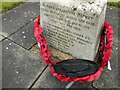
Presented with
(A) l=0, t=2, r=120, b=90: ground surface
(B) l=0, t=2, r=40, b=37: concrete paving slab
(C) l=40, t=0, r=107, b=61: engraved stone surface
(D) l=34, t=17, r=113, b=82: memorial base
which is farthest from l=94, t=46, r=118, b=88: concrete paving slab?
(B) l=0, t=2, r=40, b=37: concrete paving slab

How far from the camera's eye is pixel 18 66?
329 centimetres

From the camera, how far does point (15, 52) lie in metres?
3.54

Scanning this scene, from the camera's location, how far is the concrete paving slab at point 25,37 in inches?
147

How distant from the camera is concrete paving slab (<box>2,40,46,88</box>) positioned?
305cm

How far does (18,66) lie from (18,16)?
1.49 metres

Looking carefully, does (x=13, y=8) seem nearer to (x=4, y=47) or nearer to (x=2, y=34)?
(x=2, y=34)

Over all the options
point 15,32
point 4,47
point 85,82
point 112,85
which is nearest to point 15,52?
point 4,47

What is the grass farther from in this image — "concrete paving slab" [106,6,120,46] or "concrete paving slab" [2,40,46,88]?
"concrete paving slab" [106,6,120,46]

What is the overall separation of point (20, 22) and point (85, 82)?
75.1 inches

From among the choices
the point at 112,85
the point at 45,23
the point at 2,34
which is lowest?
the point at 112,85

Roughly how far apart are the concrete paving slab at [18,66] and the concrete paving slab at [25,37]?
11cm

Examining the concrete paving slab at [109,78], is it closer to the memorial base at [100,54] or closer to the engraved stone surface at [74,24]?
the memorial base at [100,54]

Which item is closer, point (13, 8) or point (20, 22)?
point (20, 22)

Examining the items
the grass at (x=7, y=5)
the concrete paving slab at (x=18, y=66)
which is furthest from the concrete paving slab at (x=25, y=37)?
the grass at (x=7, y=5)
